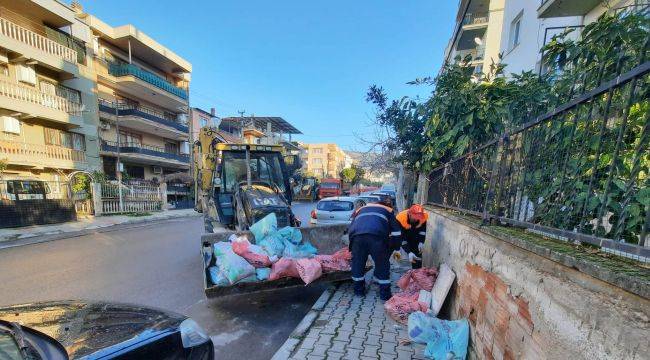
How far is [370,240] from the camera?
3.99 meters

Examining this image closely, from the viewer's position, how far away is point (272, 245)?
4.24 m

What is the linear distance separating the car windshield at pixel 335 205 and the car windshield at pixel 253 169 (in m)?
2.00

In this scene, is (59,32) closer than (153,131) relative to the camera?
Yes

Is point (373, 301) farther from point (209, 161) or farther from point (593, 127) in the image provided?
point (209, 161)

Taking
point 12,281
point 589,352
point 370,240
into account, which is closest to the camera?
point 589,352

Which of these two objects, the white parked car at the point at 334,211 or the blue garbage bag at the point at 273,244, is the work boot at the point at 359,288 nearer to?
the blue garbage bag at the point at 273,244

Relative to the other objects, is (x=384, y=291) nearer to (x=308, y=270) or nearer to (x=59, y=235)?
(x=308, y=270)

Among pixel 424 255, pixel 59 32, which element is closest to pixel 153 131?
pixel 59 32

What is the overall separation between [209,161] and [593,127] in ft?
21.6

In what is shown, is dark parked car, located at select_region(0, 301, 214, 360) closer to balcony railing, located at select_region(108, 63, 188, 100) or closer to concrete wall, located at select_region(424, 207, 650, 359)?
concrete wall, located at select_region(424, 207, 650, 359)

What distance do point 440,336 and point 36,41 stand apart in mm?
20929

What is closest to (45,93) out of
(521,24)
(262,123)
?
(521,24)

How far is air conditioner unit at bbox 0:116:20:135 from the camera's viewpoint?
13.0 meters

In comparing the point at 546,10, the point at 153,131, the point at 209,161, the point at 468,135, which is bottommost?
the point at 209,161
